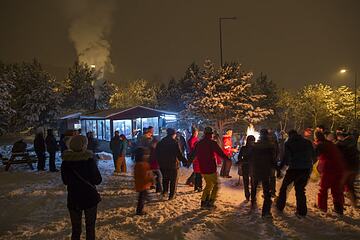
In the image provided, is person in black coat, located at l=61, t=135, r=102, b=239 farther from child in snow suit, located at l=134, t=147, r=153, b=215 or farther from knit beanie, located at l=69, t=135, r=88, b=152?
child in snow suit, located at l=134, t=147, r=153, b=215

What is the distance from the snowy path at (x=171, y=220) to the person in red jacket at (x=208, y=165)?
309 millimetres

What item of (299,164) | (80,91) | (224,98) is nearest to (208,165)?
(299,164)

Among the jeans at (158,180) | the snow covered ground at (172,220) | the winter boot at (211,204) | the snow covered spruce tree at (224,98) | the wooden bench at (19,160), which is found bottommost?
the snow covered ground at (172,220)

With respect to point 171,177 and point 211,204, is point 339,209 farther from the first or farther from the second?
A: point 171,177

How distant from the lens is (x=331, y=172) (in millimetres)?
6625

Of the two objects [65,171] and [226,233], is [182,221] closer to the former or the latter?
[226,233]

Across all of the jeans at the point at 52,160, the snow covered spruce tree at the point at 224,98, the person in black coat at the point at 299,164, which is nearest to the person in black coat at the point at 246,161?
the person in black coat at the point at 299,164

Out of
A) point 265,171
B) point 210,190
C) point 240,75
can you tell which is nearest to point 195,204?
point 210,190

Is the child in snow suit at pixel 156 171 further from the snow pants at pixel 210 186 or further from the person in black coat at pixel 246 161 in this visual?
the person in black coat at pixel 246 161

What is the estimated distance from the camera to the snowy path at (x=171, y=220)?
5.57 meters

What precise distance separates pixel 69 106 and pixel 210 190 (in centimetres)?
4988

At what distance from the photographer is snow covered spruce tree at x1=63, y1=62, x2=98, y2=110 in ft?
173

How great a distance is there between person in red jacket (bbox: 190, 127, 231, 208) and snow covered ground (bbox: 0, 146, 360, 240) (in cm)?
29

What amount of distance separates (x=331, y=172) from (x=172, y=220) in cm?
329
